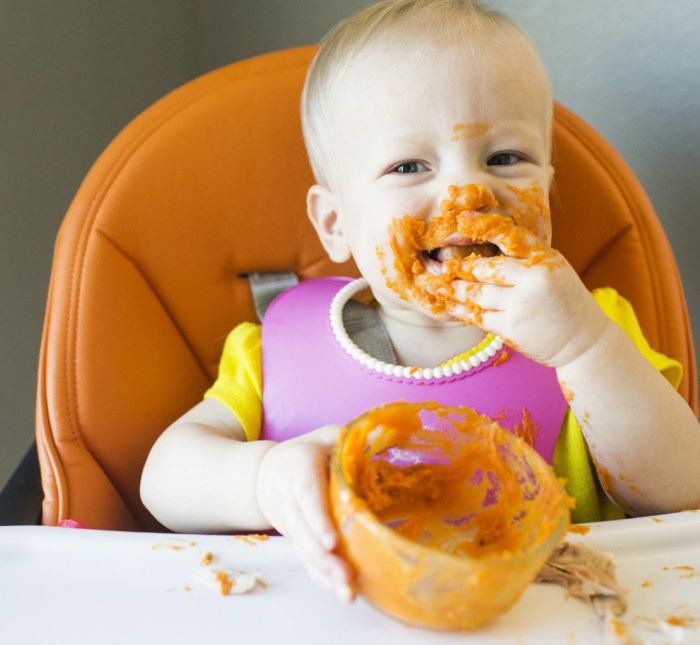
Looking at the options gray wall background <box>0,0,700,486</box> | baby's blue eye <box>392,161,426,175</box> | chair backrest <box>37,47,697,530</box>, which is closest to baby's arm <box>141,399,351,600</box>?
chair backrest <box>37,47,697,530</box>

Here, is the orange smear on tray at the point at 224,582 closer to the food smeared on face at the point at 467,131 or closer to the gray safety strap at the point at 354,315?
the gray safety strap at the point at 354,315

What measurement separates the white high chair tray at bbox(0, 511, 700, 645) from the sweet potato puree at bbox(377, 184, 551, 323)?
0.29 m

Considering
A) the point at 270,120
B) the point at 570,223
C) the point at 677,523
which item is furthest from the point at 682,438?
the point at 270,120

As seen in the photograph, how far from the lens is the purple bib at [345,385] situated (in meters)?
0.98

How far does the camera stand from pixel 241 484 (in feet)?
2.71

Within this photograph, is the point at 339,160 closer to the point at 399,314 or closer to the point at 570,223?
the point at 399,314

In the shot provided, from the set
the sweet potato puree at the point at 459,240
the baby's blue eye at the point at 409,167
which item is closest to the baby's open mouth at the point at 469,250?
the sweet potato puree at the point at 459,240

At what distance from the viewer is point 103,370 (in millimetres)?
1044

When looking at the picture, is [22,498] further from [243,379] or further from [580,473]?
[580,473]

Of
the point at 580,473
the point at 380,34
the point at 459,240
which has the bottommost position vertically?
the point at 580,473

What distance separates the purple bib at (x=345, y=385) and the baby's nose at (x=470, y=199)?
0.22 metres

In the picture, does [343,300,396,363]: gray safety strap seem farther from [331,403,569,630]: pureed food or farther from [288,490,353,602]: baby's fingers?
[288,490,353,602]: baby's fingers

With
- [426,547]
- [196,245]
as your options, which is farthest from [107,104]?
[426,547]

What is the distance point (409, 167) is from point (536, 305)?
252mm
